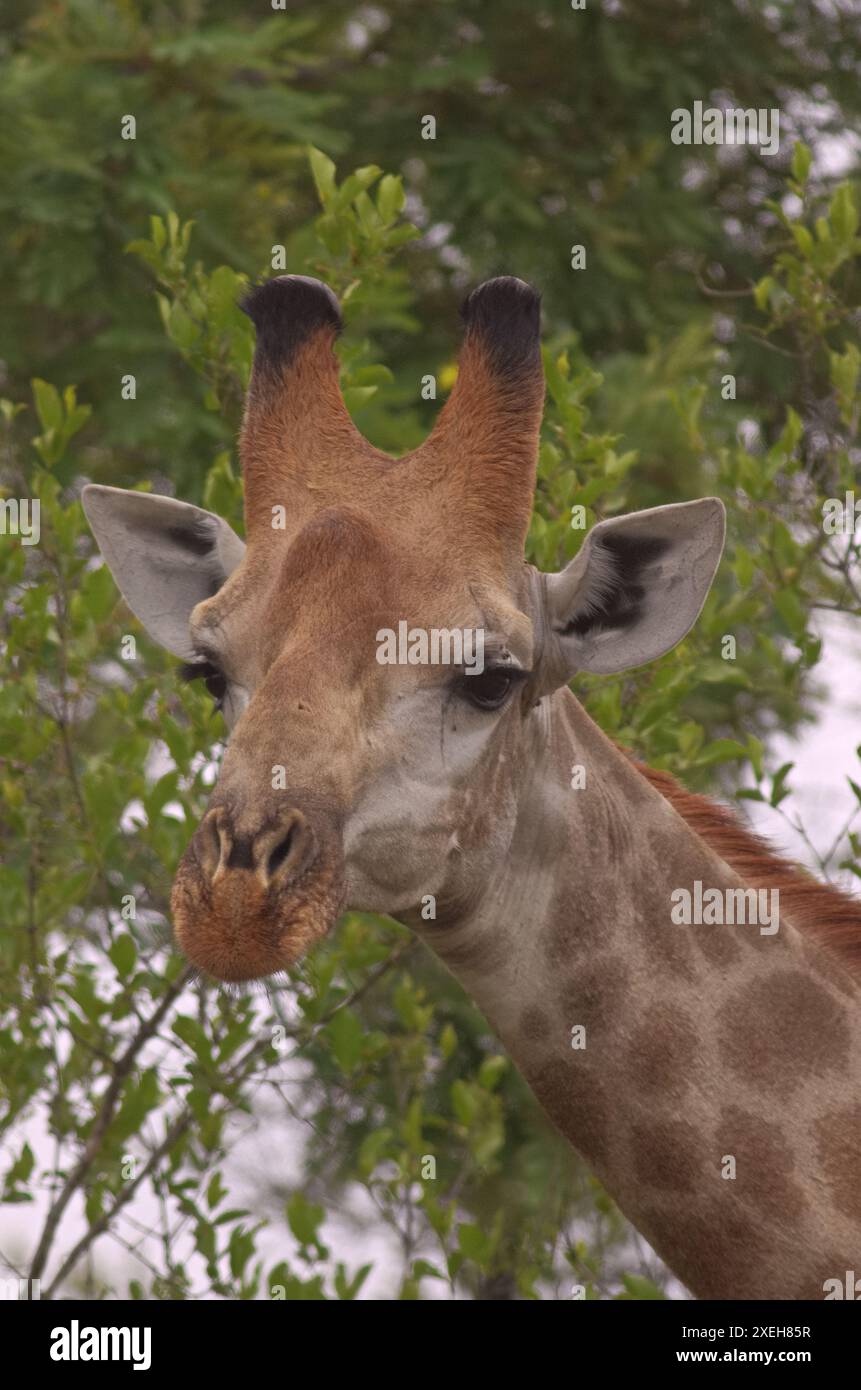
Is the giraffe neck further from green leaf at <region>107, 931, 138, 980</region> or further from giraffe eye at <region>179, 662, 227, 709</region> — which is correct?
green leaf at <region>107, 931, 138, 980</region>

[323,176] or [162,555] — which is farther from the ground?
[323,176]

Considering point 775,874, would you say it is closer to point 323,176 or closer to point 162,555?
point 162,555

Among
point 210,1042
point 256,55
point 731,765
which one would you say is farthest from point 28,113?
point 210,1042

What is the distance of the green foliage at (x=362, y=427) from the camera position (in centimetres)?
790

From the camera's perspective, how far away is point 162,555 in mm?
6574

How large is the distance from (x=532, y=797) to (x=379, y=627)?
914mm

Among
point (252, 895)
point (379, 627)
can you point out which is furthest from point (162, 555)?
point (252, 895)

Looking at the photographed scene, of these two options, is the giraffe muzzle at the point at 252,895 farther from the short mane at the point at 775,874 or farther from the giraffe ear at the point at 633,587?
the short mane at the point at 775,874

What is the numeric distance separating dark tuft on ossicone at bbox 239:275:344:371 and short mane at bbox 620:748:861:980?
180 cm

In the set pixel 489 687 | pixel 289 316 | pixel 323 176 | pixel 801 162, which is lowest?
pixel 489 687

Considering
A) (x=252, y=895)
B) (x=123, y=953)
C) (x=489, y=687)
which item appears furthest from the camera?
(x=123, y=953)

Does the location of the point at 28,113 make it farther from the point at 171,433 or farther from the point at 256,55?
the point at 171,433

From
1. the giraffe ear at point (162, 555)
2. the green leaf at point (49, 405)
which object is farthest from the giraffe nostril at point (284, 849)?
the green leaf at point (49, 405)

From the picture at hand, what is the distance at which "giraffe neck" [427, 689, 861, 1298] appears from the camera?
18.7 feet
